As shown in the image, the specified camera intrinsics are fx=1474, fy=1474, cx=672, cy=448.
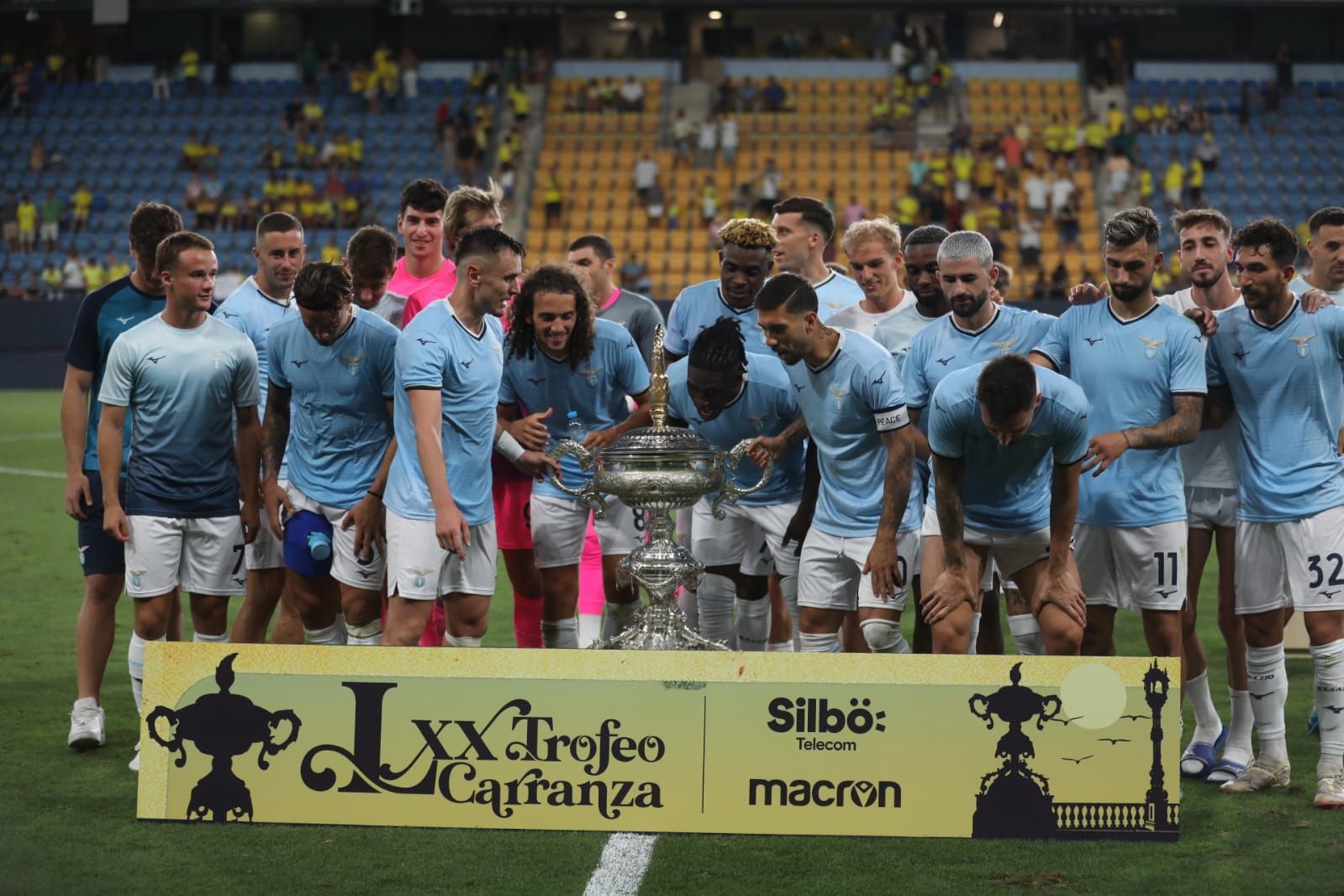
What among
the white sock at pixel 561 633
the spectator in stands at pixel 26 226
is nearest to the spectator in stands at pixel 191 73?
the spectator in stands at pixel 26 226

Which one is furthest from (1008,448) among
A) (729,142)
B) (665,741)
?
(729,142)

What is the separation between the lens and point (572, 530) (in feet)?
20.0

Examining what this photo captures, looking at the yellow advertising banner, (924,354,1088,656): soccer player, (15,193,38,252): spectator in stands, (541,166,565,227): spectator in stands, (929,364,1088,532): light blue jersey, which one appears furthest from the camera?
(15,193,38,252): spectator in stands

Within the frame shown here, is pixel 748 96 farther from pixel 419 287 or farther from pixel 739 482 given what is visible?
pixel 739 482

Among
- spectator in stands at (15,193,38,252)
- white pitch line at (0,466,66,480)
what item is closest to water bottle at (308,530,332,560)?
white pitch line at (0,466,66,480)

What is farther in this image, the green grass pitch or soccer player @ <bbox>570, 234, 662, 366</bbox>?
soccer player @ <bbox>570, 234, 662, 366</bbox>

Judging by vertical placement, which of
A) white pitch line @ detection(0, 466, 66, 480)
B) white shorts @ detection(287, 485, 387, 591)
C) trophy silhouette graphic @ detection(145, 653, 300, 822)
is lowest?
white pitch line @ detection(0, 466, 66, 480)

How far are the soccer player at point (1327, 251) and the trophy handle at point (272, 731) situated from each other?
154 inches

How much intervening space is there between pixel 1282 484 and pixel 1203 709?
37.9 inches

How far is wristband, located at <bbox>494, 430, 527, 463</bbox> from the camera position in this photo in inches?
226

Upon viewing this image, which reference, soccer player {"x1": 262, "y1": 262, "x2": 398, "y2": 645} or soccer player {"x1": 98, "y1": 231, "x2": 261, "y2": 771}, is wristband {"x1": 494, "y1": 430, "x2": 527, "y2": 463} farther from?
soccer player {"x1": 98, "y1": 231, "x2": 261, "y2": 771}

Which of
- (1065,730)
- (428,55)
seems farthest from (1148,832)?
(428,55)

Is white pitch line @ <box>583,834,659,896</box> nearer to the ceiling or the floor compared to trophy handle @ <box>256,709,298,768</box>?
nearer to the floor

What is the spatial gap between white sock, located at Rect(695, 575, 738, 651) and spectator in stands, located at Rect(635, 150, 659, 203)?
23154 millimetres
